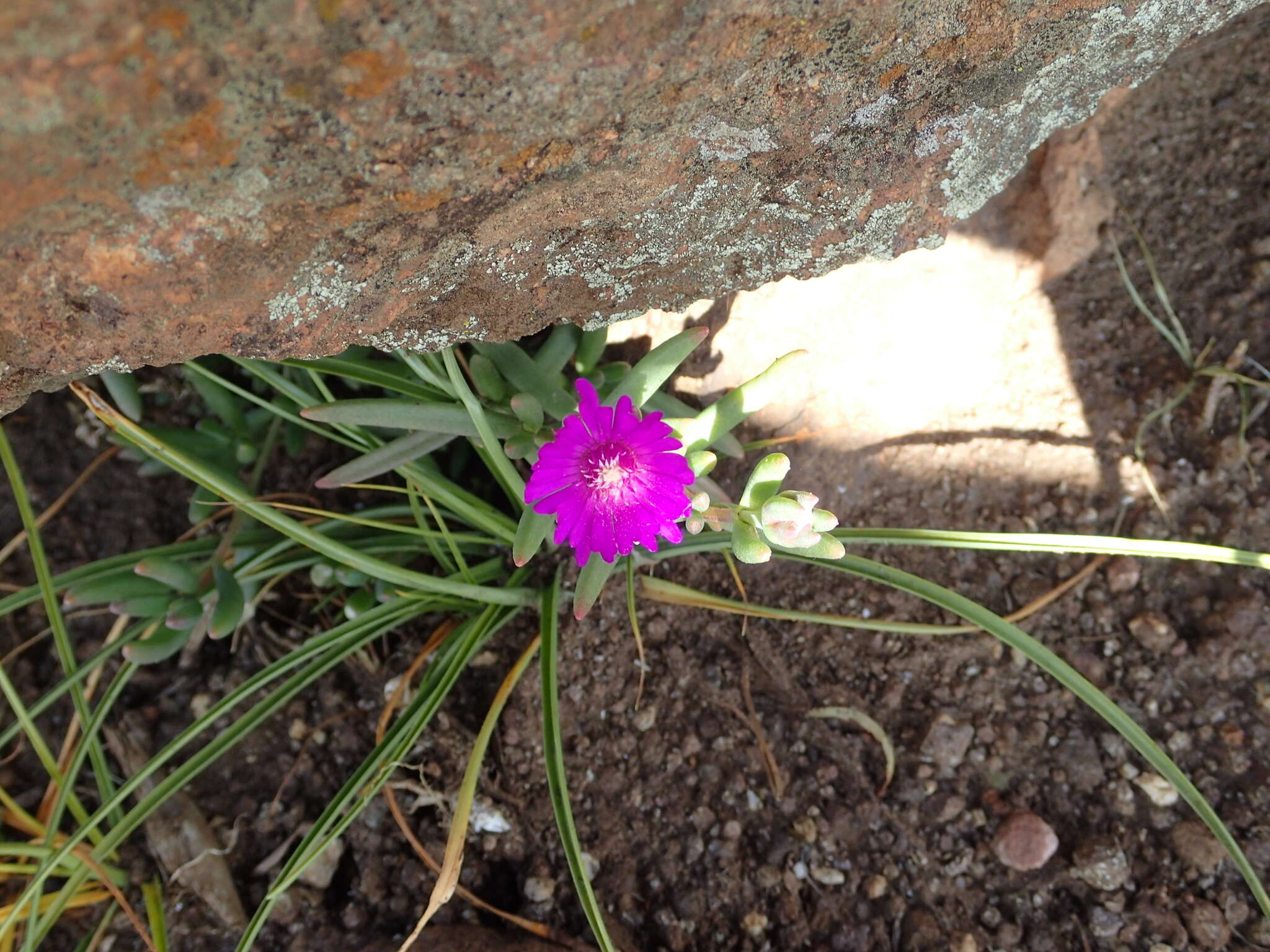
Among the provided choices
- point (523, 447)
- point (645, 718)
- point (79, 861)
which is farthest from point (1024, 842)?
point (79, 861)

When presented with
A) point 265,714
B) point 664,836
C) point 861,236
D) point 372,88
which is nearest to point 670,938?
point 664,836

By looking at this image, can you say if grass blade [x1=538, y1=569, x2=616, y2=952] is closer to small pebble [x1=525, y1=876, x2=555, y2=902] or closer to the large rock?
small pebble [x1=525, y1=876, x2=555, y2=902]

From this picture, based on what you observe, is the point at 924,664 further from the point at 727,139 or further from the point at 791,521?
the point at 727,139

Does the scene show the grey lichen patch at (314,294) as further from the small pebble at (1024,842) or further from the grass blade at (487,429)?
the small pebble at (1024,842)

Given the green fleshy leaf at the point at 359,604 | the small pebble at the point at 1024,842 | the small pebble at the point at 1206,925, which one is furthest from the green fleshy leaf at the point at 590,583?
the small pebble at the point at 1206,925

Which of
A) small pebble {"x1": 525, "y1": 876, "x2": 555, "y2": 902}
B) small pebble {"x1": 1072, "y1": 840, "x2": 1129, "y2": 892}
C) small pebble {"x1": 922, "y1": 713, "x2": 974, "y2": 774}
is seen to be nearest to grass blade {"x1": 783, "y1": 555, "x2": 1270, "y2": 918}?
small pebble {"x1": 1072, "y1": 840, "x2": 1129, "y2": 892}

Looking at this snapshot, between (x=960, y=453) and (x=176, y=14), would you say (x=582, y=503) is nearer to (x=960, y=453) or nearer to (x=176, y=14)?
(x=176, y=14)
